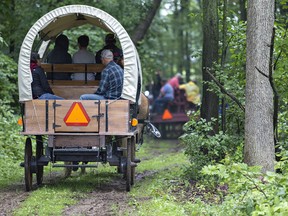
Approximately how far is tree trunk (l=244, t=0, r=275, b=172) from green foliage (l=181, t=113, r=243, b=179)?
1745 millimetres

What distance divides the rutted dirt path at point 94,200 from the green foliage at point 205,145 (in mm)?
1404

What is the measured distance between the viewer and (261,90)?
1170 cm

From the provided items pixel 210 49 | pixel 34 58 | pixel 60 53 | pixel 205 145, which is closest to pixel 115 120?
pixel 205 145

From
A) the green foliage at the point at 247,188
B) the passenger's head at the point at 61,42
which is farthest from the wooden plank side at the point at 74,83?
the green foliage at the point at 247,188

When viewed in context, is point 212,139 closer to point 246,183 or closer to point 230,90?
point 230,90

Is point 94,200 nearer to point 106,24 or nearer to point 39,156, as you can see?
point 39,156

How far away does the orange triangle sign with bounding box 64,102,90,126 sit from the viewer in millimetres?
12867

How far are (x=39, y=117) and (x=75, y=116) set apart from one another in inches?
24.1

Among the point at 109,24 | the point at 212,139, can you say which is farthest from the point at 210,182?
the point at 109,24

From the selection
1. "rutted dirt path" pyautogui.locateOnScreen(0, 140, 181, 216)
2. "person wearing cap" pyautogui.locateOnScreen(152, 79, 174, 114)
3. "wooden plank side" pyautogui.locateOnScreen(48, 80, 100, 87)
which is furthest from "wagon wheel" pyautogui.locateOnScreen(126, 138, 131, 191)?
"person wearing cap" pyautogui.locateOnScreen(152, 79, 174, 114)

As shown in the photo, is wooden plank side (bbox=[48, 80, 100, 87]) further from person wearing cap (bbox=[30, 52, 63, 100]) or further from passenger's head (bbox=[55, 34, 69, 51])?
person wearing cap (bbox=[30, 52, 63, 100])

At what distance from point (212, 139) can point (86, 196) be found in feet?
8.46

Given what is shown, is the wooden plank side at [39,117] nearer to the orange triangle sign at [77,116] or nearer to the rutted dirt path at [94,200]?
the orange triangle sign at [77,116]

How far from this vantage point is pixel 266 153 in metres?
11.6
